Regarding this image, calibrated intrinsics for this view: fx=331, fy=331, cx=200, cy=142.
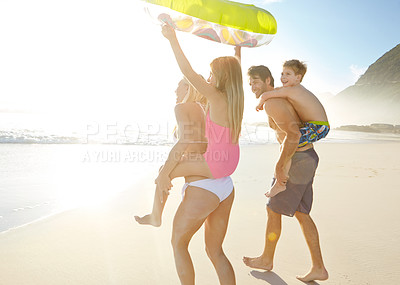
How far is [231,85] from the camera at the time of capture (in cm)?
208

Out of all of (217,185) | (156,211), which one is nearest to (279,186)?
(217,185)

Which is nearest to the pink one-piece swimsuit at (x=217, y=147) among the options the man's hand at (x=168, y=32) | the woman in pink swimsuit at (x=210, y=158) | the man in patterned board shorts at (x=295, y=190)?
the woman in pink swimsuit at (x=210, y=158)

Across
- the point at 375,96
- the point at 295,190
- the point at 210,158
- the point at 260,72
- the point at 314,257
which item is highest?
the point at 375,96

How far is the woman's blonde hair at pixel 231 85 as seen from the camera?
2076 millimetres

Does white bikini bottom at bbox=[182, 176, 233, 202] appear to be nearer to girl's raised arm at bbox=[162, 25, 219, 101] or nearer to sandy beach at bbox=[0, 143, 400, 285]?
girl's raised arm at bbox=[162, 25, 219, 101]

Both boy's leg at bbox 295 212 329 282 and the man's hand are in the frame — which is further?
boy's leg at bbox 295 212 329 282

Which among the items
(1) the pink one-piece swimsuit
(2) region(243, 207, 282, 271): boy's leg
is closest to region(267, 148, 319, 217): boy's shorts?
(2) region(243, 207, 282, 271): boy's leg

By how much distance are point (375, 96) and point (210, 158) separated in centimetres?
10176

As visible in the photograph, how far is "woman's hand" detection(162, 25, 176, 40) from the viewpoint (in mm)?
2164

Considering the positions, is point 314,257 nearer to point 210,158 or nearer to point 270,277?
point 270,277

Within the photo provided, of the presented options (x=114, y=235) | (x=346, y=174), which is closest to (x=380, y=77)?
(x=346, y=174)

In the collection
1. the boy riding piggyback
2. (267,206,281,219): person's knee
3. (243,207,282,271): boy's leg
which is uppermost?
the boy riding piggyback

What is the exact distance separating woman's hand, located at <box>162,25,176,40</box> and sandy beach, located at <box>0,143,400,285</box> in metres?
2.05

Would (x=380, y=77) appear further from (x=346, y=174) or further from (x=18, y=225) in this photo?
(x=18, y=225)
